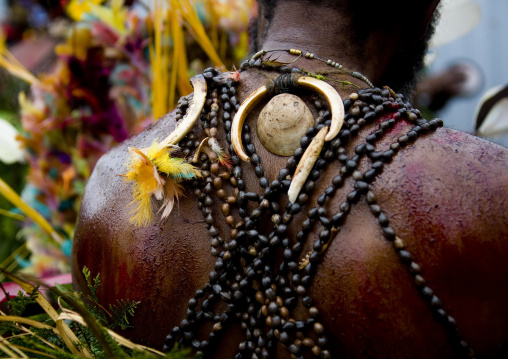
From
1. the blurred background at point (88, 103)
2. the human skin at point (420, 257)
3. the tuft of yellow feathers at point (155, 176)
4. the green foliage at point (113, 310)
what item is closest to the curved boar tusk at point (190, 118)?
the tuft of yellow feathers at point (155, 176)

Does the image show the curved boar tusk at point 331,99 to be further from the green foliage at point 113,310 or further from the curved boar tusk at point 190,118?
the green foliage at point 113,310

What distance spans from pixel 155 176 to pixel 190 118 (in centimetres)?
16

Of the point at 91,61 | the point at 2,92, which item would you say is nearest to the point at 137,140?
the point at 91,61

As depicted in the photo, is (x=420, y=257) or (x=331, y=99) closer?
(x=420, y=257)

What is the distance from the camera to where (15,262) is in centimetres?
265

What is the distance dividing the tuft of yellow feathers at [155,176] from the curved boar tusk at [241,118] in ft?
0.32

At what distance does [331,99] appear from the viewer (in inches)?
35.9

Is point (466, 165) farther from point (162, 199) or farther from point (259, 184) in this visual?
point (162, 199)

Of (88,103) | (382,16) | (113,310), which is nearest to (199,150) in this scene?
(113,310)

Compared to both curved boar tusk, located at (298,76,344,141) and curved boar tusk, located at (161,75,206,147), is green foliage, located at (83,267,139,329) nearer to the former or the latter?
curved boar tusk, located at (161,75,206,147)

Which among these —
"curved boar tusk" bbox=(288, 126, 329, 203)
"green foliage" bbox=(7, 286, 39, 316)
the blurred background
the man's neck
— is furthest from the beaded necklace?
the blurred background

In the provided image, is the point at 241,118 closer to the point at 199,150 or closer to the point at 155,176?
the point at 199,150

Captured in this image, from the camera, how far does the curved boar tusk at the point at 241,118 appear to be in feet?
3.03

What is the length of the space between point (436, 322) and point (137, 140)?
0.76 m
